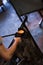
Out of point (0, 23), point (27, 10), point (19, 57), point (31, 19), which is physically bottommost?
→ point (0, 23)

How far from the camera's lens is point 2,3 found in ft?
9.38

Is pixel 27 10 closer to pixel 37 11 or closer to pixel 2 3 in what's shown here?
pixel 37 11

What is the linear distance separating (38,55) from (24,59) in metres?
0.16

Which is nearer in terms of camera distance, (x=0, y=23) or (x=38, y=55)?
(x=38, y=55)

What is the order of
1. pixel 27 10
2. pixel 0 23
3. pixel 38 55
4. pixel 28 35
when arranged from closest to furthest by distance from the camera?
pixel 38 55 < pixel 28 35 < pixel 27 10 < pixel 0 23

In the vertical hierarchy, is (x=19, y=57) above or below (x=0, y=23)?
above

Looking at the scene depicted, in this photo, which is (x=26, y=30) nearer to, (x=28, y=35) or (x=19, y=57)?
(x=28, y=35)

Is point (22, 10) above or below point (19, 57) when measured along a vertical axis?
above

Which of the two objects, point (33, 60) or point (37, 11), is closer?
point (33, 60)

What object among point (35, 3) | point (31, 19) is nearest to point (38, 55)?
point (31, 19)

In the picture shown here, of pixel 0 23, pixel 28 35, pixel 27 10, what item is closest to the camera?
pixel 28 35

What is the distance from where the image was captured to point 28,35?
4.69ft

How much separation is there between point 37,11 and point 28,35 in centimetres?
32

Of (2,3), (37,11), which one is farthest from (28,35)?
(2,3)
